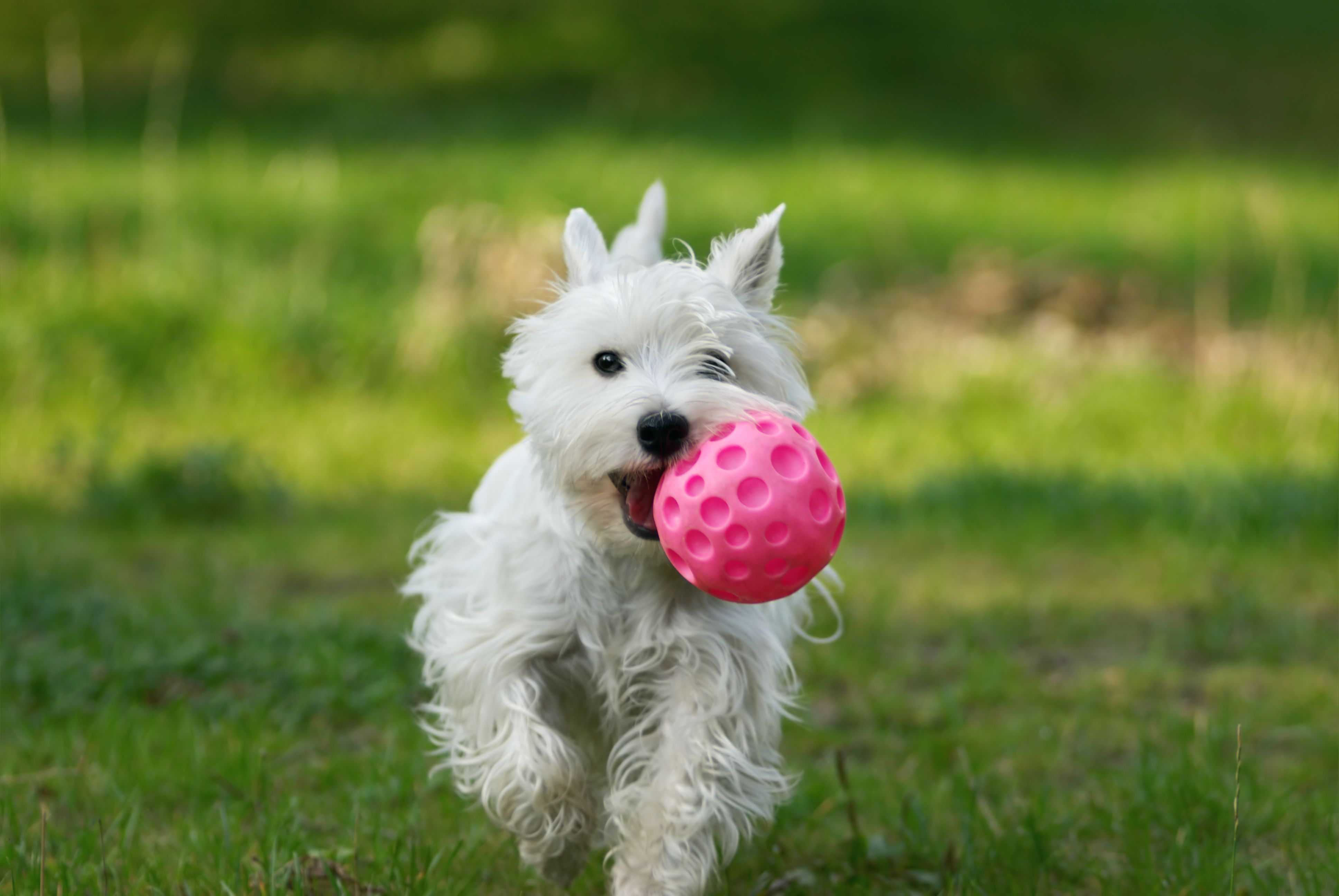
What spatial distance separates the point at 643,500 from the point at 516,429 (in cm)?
561

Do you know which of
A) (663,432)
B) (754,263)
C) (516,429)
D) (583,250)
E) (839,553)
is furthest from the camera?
(516,429)

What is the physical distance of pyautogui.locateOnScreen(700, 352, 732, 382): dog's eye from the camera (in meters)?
3.52

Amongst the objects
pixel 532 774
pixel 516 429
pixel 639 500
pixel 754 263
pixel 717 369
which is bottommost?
pixel 516 429

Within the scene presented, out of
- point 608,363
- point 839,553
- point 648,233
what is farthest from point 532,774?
point 839,553

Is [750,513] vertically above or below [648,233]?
below

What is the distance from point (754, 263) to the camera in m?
3.73

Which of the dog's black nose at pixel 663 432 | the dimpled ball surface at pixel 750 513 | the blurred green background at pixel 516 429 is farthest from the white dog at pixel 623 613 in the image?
the blurred green background at pixel 516 429

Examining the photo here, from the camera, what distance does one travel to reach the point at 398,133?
15031 mm

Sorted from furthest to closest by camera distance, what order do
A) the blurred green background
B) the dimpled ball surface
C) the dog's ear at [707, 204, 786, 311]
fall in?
the blurred green background → the dog's ear at [707, 204, 786, 311] → the dimpled ball surface

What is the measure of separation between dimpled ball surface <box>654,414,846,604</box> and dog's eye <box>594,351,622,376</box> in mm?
345

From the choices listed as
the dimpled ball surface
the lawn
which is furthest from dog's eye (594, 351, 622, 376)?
the lawn

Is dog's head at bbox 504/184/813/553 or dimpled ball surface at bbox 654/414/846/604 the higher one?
dog's head at bbox 504/184/813/553

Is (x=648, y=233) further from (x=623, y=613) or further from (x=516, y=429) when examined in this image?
(x=516, y=429)

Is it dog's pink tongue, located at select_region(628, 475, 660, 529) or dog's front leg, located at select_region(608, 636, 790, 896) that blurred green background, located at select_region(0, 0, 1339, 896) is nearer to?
dog's front leg, located at select_region(608, 636, 790, 896)
